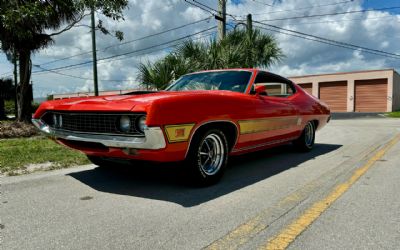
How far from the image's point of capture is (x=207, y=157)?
4508mm

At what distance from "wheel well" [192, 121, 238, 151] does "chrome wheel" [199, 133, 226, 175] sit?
0.14m

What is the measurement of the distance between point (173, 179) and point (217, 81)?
66.1 inches

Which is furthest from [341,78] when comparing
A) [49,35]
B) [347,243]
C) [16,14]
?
[347,243]

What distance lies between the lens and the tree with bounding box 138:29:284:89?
12.8m

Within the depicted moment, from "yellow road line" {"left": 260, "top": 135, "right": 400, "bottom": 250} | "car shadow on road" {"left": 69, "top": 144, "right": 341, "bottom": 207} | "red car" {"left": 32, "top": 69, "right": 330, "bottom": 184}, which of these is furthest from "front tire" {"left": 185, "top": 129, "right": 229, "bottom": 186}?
"yellow road line" {"left": 260, "top": 135, "right": 400, "bottom": 250}

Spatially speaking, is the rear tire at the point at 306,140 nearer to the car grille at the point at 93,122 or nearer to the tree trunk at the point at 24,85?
the car grille at the point at 93,122

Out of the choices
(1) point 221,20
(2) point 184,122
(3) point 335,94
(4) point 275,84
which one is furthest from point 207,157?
(3) point 335,94

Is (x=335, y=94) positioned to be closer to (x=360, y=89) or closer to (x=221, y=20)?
(x=360, y=89)

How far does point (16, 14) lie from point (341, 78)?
38.1 metres

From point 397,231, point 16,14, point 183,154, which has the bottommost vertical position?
point 397,231

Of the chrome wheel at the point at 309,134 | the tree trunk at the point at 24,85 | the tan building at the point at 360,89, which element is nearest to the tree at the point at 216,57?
the tree trunk at the point at 24,85

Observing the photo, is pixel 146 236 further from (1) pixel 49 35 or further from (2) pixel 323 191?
(1) pixel 49 35

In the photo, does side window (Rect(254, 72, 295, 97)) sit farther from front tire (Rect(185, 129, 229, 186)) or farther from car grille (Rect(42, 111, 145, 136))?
car grille (Rect(42, 111, 145, 136))

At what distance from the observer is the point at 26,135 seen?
9.80 m
